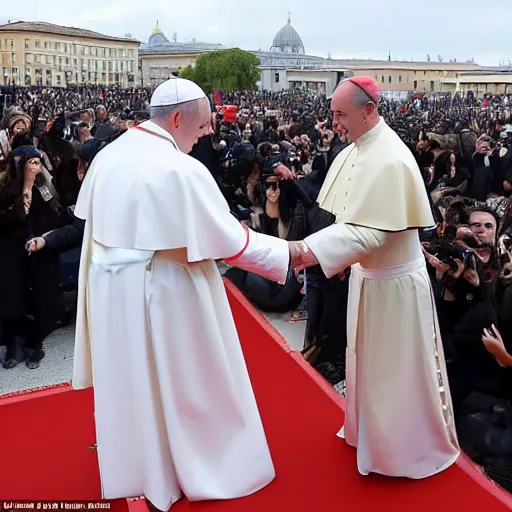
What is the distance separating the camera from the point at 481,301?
348 centimetres

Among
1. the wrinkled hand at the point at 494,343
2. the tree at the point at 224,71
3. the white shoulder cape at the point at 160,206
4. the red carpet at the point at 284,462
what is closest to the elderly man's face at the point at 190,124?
Result: the white shoulder cape at the point at 160,206

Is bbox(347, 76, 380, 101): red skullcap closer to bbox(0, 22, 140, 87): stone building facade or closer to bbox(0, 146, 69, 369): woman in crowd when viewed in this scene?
bbox(0, 146, 69, 369): woman in crowd

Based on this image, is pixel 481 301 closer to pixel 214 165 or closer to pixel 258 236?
pixel 258 236

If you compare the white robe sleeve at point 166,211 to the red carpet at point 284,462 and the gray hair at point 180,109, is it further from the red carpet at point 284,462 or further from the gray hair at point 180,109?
the red carpet at point 284,462

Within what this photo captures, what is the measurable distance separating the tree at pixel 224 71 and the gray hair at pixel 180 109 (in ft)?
148

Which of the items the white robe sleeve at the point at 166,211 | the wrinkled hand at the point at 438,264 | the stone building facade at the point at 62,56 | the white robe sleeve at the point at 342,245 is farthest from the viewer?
the stone building facade at the point at 62,56

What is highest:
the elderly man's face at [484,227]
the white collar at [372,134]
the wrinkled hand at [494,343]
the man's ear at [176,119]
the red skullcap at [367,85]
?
the red skullcap at [367,85]

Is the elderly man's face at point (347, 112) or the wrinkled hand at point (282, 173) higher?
the elderly man's face at point (347, 112)

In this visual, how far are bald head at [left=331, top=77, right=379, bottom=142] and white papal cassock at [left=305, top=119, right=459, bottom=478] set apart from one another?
43 millimetres

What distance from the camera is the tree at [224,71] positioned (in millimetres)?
46812

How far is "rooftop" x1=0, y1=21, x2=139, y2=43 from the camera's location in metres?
51.2

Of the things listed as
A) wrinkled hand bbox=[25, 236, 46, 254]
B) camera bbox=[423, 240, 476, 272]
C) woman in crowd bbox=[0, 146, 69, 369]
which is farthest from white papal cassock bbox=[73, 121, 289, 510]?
woman in crowd bbox=[0, 146, 69, 369]

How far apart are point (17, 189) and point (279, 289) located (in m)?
2.57

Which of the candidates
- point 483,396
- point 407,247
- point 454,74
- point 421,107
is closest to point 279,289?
point 483,396
